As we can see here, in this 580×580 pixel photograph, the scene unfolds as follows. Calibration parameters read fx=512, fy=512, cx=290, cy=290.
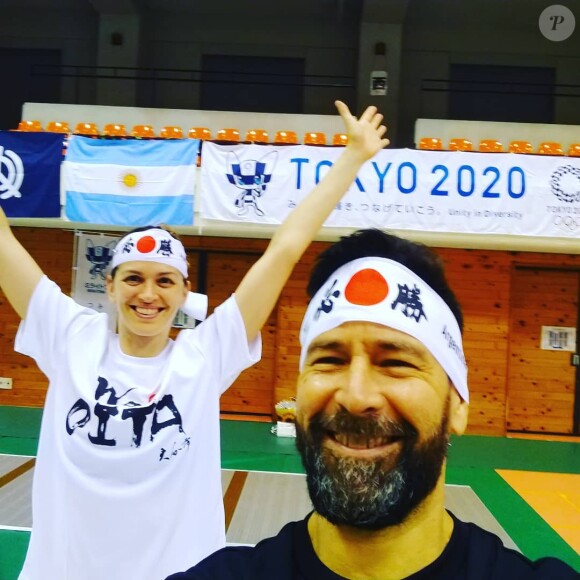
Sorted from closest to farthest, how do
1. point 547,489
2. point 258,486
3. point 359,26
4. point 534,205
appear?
point 258,486, point 547,489, point 534,205, point 359,26

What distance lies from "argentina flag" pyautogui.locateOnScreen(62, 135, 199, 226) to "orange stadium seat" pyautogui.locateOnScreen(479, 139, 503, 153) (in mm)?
4645

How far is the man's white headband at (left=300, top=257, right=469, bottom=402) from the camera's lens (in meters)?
1.04

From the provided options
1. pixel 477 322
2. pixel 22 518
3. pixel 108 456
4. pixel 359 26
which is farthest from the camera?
pixel 359 26

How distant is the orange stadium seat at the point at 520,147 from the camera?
8.31 meters

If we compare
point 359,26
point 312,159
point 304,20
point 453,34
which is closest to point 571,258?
point 312,159

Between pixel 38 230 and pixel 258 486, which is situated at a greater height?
pixel 38 230

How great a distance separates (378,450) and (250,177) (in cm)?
610

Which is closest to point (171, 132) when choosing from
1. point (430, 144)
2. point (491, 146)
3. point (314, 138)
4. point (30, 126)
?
point (30, 126)

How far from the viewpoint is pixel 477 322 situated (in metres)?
8.19

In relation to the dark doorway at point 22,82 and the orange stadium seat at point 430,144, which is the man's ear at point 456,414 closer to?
the orange stadium seat at point 430,144

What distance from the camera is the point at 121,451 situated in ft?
4.93

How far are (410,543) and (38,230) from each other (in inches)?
359

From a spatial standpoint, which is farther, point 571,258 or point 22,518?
point 571,258

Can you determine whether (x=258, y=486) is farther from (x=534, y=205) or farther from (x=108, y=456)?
(x=534, y=205)
